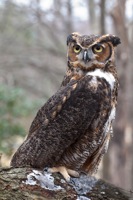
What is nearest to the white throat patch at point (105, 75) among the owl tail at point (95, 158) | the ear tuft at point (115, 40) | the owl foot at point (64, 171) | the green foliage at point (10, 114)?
the ear tuft at point (115, 40)

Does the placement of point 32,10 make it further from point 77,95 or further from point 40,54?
point 77,95

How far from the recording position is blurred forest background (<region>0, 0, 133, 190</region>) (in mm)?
8852

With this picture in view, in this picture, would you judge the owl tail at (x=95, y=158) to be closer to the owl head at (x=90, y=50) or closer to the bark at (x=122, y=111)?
the owl head at (x=90, y=50)

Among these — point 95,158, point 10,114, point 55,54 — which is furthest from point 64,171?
point 55,54

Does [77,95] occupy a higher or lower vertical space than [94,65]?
lower

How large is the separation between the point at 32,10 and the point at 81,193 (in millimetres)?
8182

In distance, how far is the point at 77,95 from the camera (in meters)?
3.13

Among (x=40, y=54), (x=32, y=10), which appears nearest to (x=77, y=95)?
(x=32, y=10)

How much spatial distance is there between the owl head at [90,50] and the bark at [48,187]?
0.92 meters

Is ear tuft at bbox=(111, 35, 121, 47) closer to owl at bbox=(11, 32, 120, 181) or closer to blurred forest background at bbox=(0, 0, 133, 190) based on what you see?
owl at bbox=(11, 32, 120, 181)

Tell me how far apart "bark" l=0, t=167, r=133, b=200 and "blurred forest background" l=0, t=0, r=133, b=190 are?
17.8 ft

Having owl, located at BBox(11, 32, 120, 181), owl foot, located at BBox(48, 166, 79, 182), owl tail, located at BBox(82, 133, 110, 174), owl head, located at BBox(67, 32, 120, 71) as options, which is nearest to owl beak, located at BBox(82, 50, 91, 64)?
owl head, located at BBox(67, 32, 120, 71)

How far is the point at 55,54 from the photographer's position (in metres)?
11.0

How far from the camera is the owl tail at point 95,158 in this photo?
3268mm
